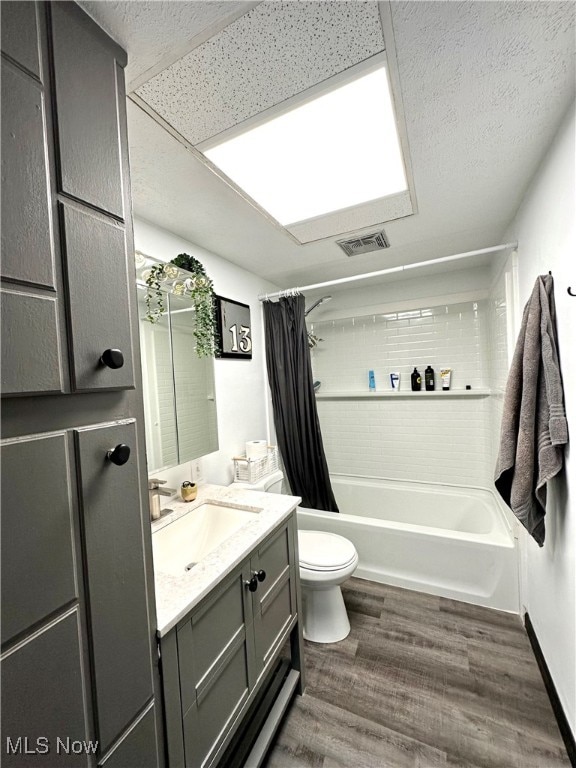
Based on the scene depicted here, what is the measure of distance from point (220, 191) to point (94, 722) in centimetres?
174

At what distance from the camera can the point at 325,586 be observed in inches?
65.4

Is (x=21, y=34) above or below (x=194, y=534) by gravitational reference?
above

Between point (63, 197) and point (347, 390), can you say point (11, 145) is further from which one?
point (347, 390)

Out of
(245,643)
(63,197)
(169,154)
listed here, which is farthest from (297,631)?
(169,154)

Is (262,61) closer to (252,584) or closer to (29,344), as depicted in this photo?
(29,344)

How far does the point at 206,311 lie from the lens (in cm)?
164

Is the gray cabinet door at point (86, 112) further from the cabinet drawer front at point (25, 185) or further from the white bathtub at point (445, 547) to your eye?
the white bathtub at point (445, 547)

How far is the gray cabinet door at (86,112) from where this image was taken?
590 millimetres

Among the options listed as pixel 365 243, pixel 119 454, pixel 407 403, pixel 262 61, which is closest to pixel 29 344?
pixel 119 454

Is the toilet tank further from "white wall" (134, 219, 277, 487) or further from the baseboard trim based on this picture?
the baseboard trim


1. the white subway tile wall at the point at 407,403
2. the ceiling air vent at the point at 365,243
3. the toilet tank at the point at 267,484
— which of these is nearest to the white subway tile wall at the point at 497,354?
the white subway tile wall at the point at 407,403

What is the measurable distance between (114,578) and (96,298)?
583 mm

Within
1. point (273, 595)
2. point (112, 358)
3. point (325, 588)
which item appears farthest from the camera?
point (325, 588)

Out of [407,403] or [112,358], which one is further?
[407,403]
